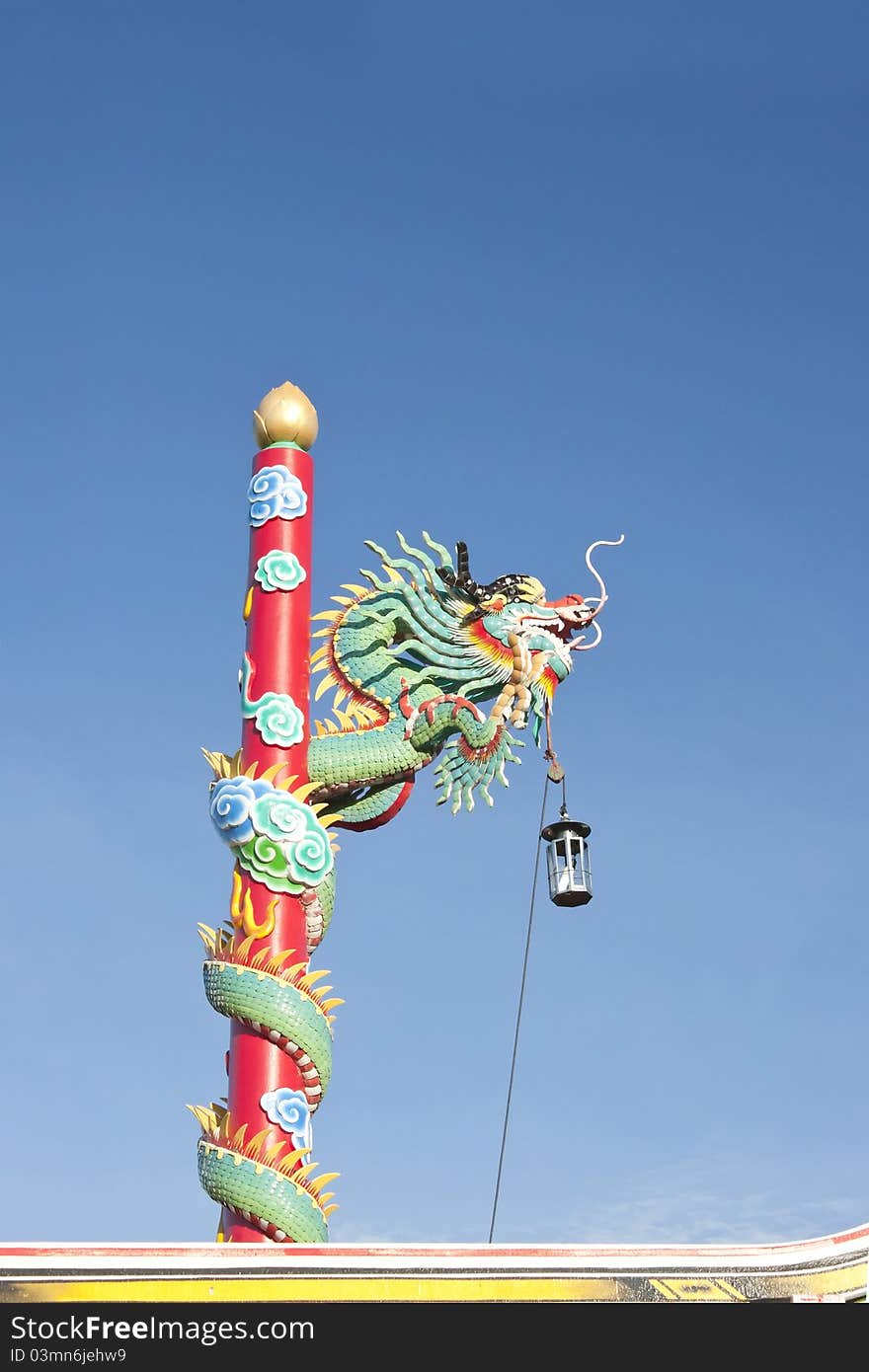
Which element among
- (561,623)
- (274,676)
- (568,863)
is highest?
(561,623)

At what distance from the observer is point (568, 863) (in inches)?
555

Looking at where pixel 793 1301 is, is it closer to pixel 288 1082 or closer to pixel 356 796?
pixel 288 1082

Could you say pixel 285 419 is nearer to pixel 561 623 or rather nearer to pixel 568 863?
pixel 561 623

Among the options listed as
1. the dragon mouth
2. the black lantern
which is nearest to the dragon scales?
the dragon mouth

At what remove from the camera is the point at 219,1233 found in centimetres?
1335

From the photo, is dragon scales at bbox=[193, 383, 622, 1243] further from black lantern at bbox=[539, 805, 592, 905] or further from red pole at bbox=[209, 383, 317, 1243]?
black lantern at bbox=[539, 805, 592, 905]

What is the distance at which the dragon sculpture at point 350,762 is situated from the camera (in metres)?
13.4

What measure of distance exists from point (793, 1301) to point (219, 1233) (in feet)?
15.5

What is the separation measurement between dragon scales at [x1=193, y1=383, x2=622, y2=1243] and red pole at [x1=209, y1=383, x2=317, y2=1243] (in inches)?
0.6

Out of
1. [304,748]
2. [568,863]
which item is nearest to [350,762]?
[304,748]

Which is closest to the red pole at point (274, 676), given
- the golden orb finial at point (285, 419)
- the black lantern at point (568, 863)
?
the golden orb finial at point (285, 419)

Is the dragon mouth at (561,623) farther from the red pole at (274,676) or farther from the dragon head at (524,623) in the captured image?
the red pole at (274,676)

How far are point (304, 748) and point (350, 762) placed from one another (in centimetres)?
42

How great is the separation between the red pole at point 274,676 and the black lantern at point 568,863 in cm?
209
